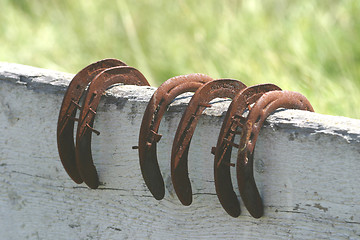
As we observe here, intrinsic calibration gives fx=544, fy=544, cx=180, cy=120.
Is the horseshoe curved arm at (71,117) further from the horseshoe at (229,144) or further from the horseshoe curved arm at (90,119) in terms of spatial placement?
the horseshoe at (229,144)

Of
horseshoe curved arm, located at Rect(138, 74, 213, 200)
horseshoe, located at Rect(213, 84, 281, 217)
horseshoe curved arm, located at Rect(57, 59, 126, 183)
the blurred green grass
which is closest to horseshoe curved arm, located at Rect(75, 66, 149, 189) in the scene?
horseshoe curved arm, located at Rect(57, 59, 126, 183)

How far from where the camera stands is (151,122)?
113 centimetres

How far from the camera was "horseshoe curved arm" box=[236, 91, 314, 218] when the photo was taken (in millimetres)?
1003

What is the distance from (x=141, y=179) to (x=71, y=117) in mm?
217

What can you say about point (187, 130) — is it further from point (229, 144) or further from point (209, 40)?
point (209, 40)

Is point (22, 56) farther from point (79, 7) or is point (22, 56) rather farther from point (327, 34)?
point (327, 34)

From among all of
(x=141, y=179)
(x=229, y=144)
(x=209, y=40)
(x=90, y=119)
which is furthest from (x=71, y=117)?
(x=209, y=40)

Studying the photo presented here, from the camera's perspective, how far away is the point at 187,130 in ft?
3.59

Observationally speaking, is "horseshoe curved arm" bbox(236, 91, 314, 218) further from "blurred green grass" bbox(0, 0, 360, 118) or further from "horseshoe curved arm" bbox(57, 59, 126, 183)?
"blurred green grass" bbox(0, 0, 360, 118)

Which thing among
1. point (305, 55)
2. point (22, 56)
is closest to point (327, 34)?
point (305, 55)

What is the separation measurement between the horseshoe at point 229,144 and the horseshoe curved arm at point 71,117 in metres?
0.38

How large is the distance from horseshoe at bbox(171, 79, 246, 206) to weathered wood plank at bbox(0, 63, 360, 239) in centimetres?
3

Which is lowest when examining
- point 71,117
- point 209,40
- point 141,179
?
point 141,179

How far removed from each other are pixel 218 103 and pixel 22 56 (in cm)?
221
